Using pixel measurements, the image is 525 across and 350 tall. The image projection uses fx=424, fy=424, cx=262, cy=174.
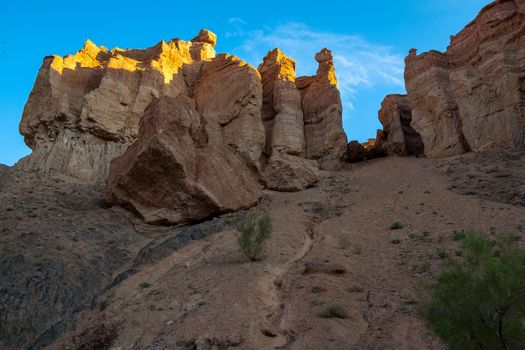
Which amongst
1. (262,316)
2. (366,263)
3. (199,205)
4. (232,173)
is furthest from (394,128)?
(262,316)

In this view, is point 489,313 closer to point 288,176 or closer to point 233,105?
point 288,176

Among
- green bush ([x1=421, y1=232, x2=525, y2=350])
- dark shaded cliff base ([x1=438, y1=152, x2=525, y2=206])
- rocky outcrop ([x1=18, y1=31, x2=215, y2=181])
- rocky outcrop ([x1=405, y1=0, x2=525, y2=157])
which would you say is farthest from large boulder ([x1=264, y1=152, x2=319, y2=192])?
green bush ([x1=421, y1=232, x2=525, y2=350])

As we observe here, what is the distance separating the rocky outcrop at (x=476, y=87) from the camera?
25.9 m

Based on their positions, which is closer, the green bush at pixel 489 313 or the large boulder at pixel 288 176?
the green bush at pixel 489 313

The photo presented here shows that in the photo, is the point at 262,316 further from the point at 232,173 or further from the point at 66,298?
the point at 232,173

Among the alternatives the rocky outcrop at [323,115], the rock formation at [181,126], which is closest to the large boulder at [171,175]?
the rock formation at [181,126]

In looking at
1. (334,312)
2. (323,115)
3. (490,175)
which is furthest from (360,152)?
(334,312)

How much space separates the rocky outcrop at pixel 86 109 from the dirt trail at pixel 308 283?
14.5m

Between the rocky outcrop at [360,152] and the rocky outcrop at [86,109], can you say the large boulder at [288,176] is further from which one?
the rocky outcrop at [86,109]

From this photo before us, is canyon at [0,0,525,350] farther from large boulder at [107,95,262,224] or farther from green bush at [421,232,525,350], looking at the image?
green bush at [421,232,525,350]

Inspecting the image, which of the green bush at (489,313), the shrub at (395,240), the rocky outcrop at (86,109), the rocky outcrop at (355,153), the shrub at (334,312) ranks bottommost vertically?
the shrub at (334,312)

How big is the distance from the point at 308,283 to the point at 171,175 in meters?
10.4

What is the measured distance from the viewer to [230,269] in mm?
13664

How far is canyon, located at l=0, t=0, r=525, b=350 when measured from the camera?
11043mm
